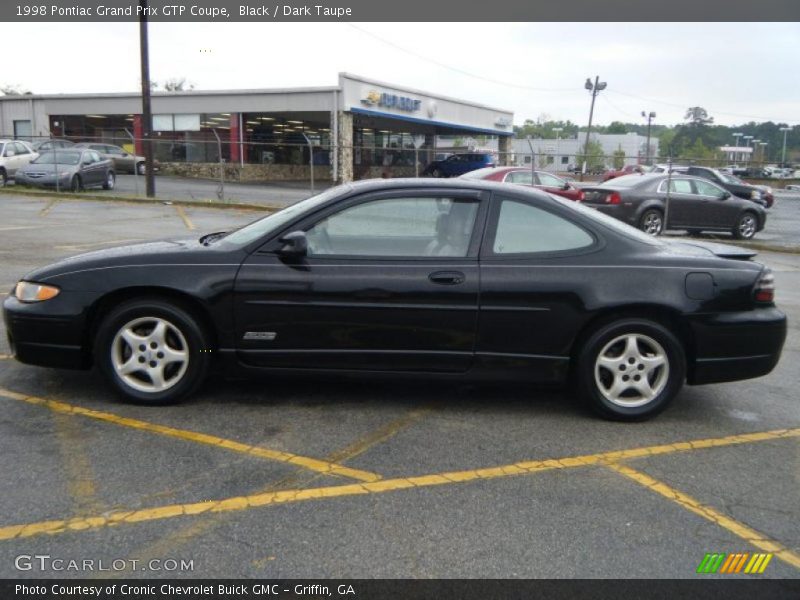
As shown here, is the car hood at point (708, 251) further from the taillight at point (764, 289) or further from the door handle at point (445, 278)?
the door handle at point (445, 278)

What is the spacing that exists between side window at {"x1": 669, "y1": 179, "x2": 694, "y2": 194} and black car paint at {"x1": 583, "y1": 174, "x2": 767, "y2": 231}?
0.27 ft

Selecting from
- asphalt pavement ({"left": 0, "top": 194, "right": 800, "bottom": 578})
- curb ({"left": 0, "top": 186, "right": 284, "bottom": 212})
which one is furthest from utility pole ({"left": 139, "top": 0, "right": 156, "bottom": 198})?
asphalt pavement ({"left": 0, "top": 194, "right": 800, "bottom": 578})

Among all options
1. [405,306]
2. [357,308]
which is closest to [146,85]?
[357,308]

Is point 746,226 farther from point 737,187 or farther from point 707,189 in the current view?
point 737,187

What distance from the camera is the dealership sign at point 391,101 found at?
35391mm

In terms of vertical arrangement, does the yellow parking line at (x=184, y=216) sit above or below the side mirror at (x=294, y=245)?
below

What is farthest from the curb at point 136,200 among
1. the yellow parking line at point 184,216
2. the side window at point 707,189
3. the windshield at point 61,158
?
the side window at point 707,189

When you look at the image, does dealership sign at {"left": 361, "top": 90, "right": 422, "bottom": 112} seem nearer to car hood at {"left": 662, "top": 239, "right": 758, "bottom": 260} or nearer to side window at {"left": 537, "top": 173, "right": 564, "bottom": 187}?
side window at {"left": 537, "top": 173, "right": 564, "bottom": 187}

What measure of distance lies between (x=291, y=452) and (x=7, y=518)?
4.57ft

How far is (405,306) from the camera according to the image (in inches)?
177

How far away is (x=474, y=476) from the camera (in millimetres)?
3766

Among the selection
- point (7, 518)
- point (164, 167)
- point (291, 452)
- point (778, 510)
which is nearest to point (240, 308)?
point (291, 452)

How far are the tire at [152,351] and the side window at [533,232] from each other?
2.02 m

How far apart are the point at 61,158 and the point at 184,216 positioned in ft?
27.1
